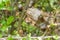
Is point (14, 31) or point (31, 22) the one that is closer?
point (14, 31)

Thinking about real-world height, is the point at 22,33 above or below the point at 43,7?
below

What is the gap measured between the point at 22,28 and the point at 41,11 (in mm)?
509

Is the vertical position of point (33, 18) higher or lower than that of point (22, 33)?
higher

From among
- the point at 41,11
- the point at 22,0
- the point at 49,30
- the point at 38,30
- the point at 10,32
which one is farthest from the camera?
the point at 41,11

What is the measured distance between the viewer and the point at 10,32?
223 centimetres

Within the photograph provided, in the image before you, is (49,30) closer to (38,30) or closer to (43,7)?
(38,30)

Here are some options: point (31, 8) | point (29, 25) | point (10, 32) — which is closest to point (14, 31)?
point (10, 32)

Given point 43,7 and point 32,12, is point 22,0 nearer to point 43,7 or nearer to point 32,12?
point 32,12

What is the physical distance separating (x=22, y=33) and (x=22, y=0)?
0.51 m

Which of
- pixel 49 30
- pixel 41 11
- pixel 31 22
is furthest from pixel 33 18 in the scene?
pixel 49 30

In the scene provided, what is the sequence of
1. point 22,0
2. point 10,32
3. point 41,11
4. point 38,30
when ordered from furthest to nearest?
point 41,11
point 22,0
point 38,30
point 10,32

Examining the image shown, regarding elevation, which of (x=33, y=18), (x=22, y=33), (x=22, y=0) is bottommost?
(x=22, y=33)

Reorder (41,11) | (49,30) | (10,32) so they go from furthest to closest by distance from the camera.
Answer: (41,11), (49,30), (10,32)

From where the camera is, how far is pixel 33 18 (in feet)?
9.45
